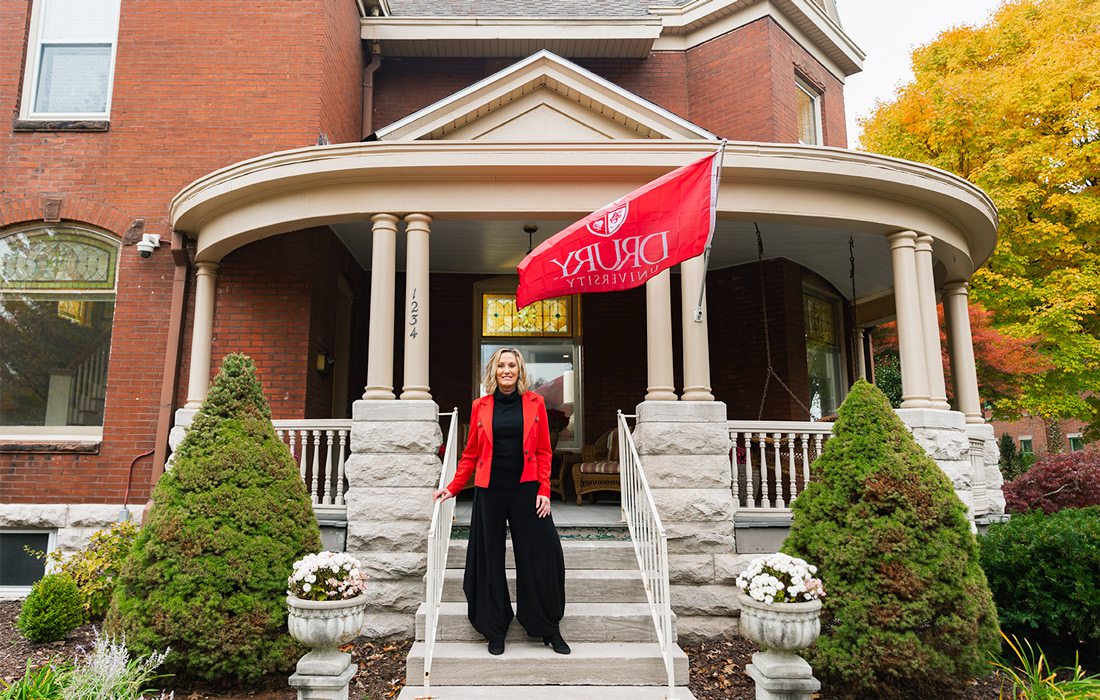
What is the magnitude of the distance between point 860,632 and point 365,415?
4117mm

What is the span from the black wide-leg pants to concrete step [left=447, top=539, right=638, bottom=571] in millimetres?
1017

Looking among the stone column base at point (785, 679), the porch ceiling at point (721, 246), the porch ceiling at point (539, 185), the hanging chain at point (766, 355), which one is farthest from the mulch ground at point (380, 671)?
the hanging chain at point (766, 355)

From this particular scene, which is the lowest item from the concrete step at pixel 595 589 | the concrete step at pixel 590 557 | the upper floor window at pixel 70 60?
the concrete step at pixel 595 589

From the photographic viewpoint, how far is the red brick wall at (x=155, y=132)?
7.89 metres

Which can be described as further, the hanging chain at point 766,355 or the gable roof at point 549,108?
the hanging chain at point 766,355

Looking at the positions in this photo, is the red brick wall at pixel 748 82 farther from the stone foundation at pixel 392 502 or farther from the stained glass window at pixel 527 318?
the stone foundation at pixel 392 502

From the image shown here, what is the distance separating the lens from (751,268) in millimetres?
10000

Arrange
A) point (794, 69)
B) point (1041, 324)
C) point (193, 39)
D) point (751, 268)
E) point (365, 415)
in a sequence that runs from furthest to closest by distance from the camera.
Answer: point (1041, 324) → point (794, 69) → point (751, 268) → point (193, 39) → point (365, 415)

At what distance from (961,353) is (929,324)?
2170 millimetres

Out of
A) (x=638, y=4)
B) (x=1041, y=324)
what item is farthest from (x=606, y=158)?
(x=1041, y=324)

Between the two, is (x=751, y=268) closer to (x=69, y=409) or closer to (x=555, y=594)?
(x=555, y=594)

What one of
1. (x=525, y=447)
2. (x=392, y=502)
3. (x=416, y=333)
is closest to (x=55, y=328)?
(x=416, y=333)

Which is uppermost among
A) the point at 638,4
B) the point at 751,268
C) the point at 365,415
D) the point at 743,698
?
the point at 638,4

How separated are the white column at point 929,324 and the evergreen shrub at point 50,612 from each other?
25.2 ft
